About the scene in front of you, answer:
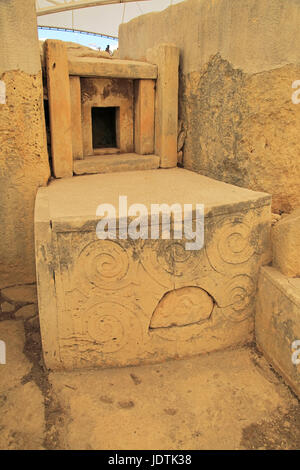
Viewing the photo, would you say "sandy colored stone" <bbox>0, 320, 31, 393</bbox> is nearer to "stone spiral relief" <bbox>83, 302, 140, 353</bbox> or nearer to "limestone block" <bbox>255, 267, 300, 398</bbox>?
"stone spiral relief" <bbox>83, 302, 140, 353</bbox>

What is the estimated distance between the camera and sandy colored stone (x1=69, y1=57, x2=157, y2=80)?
3.44 m

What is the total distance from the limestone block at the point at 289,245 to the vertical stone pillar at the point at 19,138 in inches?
79.7

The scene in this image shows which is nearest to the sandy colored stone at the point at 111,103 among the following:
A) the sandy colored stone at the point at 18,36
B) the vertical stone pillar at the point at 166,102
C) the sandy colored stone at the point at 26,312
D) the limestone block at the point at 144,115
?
the limestone block at the point at 144,115

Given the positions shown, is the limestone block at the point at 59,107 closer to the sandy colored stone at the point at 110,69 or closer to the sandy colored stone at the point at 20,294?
the sandy colored stone at the point at 110,69

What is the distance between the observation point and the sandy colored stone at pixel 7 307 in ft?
10.8

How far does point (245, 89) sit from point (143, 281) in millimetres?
1782

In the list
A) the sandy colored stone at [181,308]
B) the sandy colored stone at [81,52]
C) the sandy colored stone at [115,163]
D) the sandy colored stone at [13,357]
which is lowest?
the sandy colored stone at [13,357]

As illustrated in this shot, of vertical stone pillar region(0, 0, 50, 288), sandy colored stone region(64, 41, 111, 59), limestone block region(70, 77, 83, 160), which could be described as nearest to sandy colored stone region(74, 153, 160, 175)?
limestone block region(70, 77, 83, 160)

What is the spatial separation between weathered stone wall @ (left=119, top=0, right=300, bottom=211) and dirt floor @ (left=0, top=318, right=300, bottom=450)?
58.1 inches

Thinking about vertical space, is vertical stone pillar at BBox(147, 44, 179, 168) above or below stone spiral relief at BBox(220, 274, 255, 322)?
above

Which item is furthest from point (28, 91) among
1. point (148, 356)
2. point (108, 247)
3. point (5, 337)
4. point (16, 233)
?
point (148, 356)

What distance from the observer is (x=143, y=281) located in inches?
98.4

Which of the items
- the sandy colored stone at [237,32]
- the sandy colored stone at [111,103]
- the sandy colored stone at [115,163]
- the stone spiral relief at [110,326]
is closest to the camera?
the stone spiral relief at [110,326]

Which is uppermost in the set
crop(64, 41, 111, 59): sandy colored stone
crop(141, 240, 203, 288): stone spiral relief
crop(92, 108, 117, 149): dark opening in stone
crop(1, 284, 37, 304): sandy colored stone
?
crop(64, 41, 111, 59): sandy colored stone
